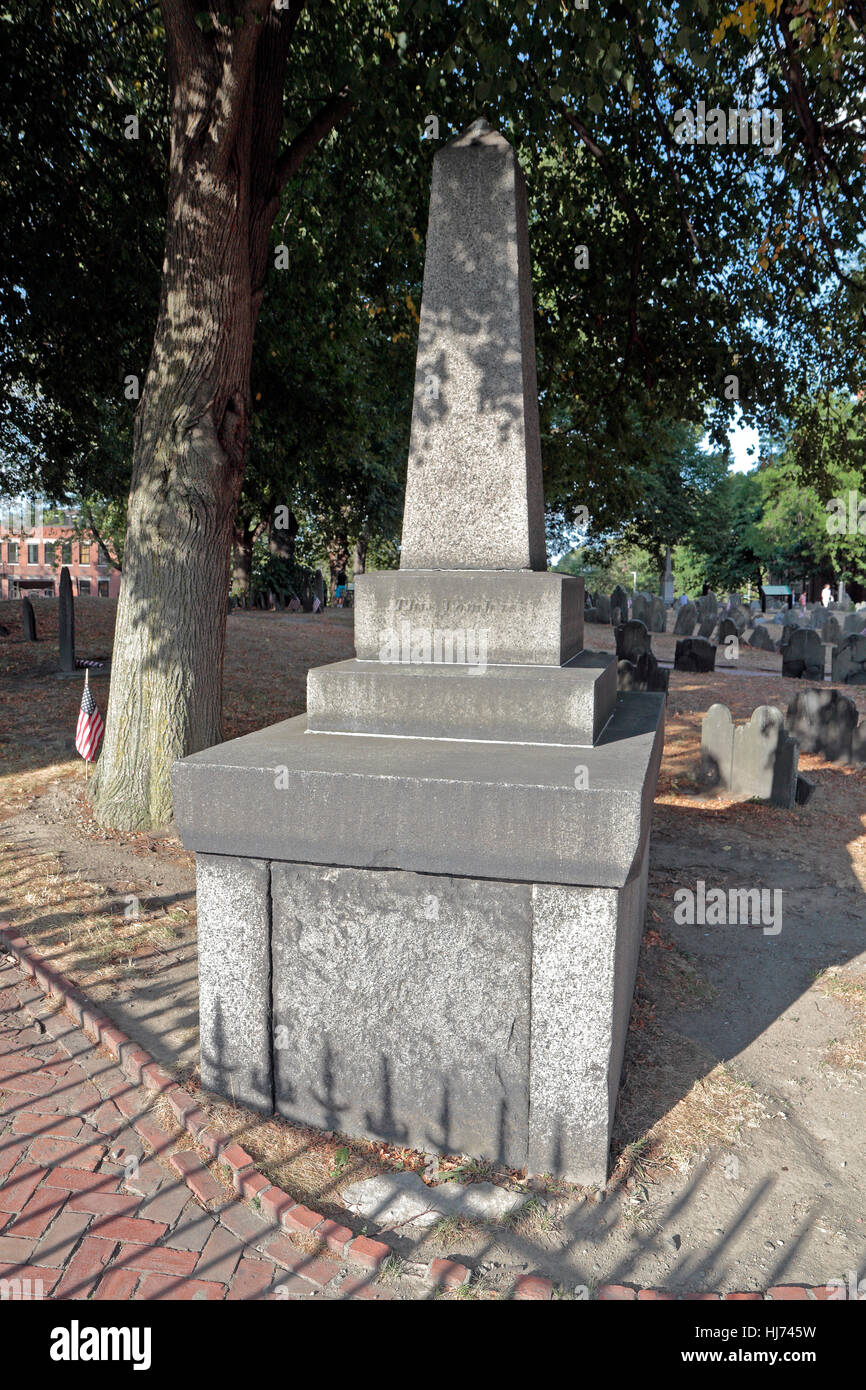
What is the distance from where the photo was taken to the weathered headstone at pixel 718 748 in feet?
30.1

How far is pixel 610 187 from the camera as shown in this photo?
9805 mm

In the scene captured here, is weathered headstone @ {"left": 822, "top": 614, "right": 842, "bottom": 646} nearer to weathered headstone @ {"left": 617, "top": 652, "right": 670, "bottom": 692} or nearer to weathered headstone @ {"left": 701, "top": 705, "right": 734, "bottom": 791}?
weathered headstone @ {"left": 617, "top": 652, "right": 670, "bottom": 692}

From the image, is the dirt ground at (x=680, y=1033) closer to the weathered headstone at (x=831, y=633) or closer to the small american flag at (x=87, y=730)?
the small american flag at (x=87, y=730)

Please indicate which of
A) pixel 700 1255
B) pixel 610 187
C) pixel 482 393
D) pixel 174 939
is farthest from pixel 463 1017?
pixel 610 187

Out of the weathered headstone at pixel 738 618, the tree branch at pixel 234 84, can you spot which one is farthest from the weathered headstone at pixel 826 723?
the weathered headstone at pixel 738 618

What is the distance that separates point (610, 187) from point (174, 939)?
29.8ft

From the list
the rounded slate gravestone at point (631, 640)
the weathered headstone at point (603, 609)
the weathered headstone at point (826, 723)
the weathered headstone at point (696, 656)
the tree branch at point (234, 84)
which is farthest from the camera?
the weathered headstone at point (603, 609)

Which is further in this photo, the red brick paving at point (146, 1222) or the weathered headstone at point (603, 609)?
the weathered headstone at point (603, 609)

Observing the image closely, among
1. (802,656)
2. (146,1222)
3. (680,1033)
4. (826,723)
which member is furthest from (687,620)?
(146,1222)

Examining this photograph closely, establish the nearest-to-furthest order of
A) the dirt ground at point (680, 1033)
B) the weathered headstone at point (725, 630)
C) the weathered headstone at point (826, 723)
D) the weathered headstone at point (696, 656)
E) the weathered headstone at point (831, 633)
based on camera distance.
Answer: the dirt ground at point (680, 1033)
the weathered headstone at point (826, 723)
the weathered headstone at point (696, 656)
the weathered headstone at point (831, 633)
the weathered headstone at point (725, 630)

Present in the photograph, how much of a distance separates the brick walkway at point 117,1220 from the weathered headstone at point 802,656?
16.8m

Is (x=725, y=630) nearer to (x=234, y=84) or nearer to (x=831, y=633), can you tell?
(x=831, y=633)

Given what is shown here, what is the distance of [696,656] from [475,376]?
14.5 metres

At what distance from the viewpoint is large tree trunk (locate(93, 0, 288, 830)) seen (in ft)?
22.2
